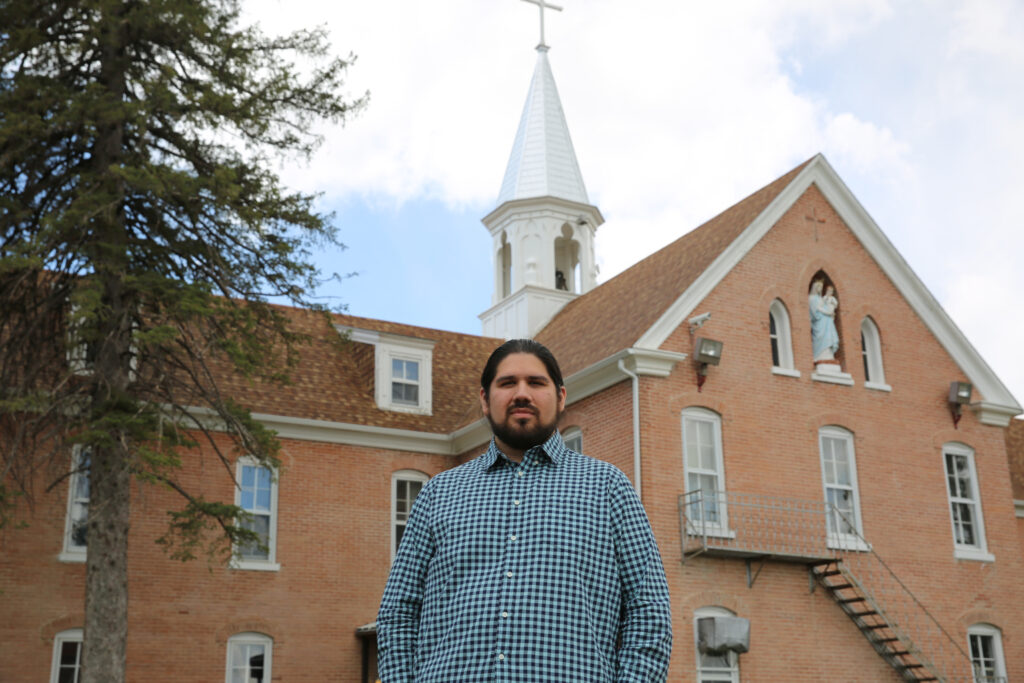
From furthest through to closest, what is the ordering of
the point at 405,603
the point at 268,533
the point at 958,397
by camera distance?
the point at 268,533 < the point at 958,397 < the point at 405,603

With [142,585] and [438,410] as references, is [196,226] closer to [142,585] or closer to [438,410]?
[142,585]

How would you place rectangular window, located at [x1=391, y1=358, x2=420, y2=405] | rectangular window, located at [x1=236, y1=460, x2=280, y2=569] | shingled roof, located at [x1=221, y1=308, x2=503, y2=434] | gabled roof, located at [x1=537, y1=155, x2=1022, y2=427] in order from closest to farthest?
gabled roof, located at [x1=537, y1=155, x2=1022, y2=427] < rectangular window, located at [x1=236, y1=460, x2=280, y2=569] < shingled roof, located at [x1=221, y1=308, x2=503, y2=434] < rectangular window, located at [x1=391, y1=358, x2=420, y2=405]

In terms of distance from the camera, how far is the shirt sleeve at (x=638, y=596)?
128 inches

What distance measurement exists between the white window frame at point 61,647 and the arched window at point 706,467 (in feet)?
36.2

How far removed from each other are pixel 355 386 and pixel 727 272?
29.6 ft

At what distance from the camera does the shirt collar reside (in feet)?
11.9

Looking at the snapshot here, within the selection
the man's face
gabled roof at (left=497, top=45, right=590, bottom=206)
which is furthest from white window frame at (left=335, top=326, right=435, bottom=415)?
the man's face

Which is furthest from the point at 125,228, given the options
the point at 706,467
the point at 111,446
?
the point at 706,467

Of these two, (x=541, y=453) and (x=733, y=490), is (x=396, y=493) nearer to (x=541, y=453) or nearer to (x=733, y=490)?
(x=733, y=490)

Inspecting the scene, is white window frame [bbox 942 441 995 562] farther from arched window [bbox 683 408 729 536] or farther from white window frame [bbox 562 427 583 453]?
white window frame [bbox 562 427 583 453]

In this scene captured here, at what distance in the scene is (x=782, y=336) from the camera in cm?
1995

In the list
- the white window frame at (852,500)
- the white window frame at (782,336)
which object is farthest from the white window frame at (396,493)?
the white window frame at (852,500)

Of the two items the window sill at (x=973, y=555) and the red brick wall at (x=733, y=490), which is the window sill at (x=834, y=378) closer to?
the red brick wall at (x=733, y=490)

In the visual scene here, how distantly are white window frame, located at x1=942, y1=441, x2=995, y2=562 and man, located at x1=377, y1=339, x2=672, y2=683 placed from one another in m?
18.5
